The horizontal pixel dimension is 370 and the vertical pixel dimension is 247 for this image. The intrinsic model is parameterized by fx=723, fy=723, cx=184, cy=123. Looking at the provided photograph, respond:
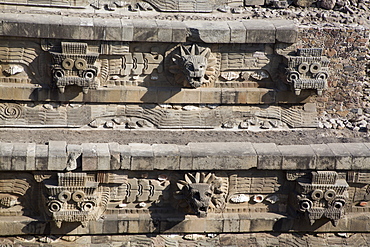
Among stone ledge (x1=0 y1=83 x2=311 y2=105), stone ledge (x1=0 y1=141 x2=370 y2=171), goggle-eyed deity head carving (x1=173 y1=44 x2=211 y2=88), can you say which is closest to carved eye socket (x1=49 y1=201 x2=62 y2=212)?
stone ledge (x1=0 y1=141 x2=370 y2=171)

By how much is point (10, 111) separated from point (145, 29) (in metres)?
3.22

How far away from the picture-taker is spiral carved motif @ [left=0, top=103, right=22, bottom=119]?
14703mm

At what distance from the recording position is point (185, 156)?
13641 mm

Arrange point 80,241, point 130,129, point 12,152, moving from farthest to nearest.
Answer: point 130,129 → point 80,241 → point 12,152

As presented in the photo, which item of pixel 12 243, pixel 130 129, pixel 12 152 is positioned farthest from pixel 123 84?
pixel 12 243

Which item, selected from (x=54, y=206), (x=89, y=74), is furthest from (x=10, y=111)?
(x=54, y=206)

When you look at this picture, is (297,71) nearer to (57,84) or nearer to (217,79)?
(217,79)

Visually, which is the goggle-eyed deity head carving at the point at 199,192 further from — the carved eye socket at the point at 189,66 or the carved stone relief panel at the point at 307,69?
the carved stone relief panel at the point at 307,69

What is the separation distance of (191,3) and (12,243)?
659cm

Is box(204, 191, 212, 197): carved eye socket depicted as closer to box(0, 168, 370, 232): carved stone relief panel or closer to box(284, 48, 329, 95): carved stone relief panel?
box(0, 168, 370, 232): carved stone relief panel

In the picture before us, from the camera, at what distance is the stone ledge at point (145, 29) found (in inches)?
559

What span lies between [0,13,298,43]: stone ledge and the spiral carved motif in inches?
59.5

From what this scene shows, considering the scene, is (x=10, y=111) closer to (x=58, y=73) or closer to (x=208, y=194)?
(x=58, y=73)

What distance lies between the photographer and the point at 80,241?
14.1 meters
